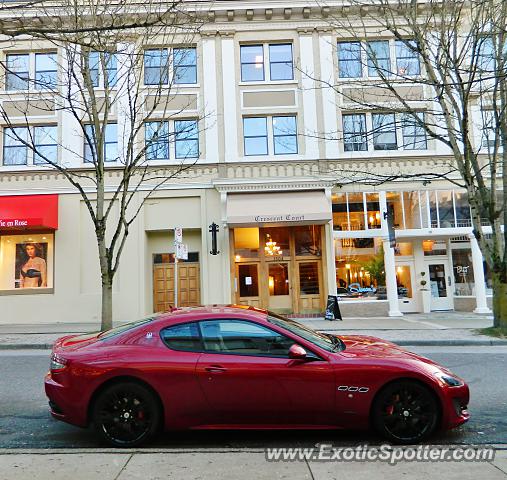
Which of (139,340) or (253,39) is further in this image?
(253,39)

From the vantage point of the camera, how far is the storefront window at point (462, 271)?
58.7 feet

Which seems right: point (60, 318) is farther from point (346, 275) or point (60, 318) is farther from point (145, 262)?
point (346, 275)

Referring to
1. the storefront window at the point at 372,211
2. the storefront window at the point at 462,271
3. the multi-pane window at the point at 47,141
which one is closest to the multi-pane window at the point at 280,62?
the storefront window at the point at 372,211

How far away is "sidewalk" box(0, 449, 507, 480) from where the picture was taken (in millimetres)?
3783

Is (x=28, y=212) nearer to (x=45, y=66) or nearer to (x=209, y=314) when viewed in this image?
(x=45, y=66)

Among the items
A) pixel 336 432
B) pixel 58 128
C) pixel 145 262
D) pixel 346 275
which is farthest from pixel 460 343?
pixel 58 128

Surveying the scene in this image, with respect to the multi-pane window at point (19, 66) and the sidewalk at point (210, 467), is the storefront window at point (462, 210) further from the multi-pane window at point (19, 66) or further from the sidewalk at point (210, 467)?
the multi-pane window at point (19, 66)

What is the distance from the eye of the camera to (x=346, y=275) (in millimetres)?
17344

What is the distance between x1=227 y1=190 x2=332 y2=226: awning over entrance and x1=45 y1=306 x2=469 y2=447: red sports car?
1148cm

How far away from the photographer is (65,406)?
4.65m

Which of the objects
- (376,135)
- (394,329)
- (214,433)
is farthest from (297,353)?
→ (376,135)

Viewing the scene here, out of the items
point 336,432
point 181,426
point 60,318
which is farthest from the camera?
point 60,318

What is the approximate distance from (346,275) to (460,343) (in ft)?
21.1

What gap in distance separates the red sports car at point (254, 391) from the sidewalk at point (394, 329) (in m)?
7.05
